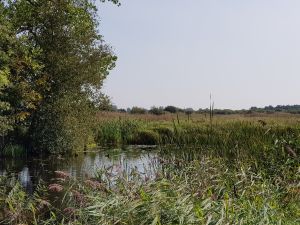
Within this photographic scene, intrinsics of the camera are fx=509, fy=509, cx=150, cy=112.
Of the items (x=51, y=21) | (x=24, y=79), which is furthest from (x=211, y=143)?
(x=51, y=21)

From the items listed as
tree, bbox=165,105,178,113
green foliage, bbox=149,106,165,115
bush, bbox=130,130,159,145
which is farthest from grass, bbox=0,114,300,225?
tree, bbox=165,105,178,113

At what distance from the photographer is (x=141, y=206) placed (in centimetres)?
541

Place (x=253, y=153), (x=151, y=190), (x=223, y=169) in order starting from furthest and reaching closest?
(x=253, y=153), (x=223, y=169), (x=151, y=190)

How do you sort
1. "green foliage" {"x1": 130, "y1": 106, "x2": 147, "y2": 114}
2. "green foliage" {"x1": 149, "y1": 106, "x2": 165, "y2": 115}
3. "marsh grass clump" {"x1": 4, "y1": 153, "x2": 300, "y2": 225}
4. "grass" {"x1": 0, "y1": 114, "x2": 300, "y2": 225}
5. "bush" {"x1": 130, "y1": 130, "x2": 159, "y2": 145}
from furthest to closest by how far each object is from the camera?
"green foliage" {"x1": 130, "y1": 106, "x2": 147, "y2": 114}
"green foliage" {"x1": 149, "y1": 106, "x2": 165, "y2": 115}
"bush" {"x1": 130, "y1": 130, "x2": 159, "y2": 145}
"grass" {"x1": 0, "y1": 114, "x2": 300, "y2": 225}
"marsh grass clump" {"x1": 4, "y1": 153, "x2": 300, "y2": 225}

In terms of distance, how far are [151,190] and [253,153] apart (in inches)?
166

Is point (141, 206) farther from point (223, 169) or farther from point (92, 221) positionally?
point (223, 169)

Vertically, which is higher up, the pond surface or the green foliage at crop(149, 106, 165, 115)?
the green foliage at crop(149, 106, 165, 115)

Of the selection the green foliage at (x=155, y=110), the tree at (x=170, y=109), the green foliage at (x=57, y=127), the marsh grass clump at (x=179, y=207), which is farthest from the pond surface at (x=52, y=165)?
the tree at (x=170, y=109)

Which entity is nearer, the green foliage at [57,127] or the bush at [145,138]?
the green foliage at [57,127]

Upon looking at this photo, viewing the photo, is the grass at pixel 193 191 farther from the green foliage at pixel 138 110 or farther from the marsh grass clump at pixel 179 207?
the green foliage at pixel 138 110

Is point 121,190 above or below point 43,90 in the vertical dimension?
below

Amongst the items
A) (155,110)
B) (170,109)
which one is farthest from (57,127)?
(170,109)

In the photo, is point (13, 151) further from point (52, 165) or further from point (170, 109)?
point (170, 109)

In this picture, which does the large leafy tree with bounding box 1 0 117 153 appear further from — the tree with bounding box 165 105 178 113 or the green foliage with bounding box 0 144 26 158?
the tree with bounding box 165 105 178 113
